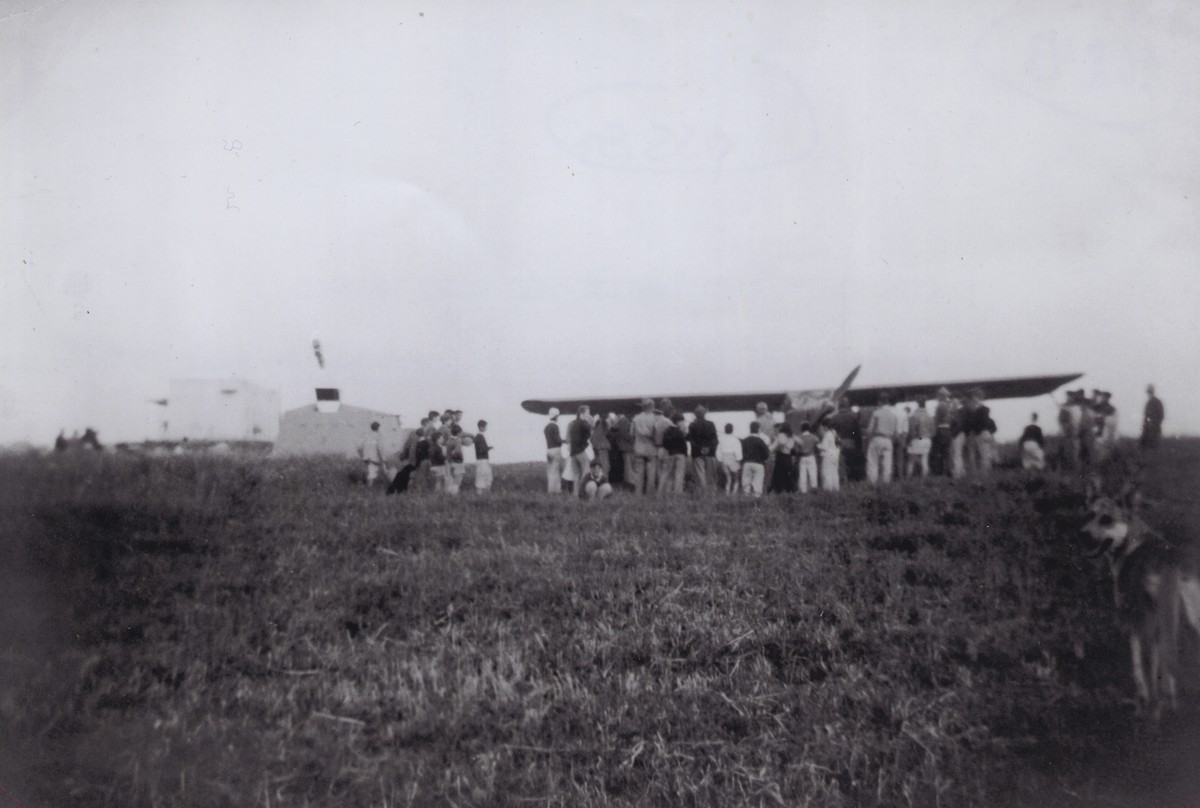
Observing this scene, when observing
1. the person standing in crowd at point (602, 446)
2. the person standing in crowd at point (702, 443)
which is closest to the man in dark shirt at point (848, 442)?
the person standing in crowd at point (702, 443)

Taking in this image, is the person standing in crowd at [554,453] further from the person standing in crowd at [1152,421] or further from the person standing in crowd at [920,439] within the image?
the person standing in crowd at [1152,421]

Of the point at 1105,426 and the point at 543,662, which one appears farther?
the point at 1105,426

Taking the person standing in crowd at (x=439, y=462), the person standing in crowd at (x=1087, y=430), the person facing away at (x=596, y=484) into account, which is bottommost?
the person facing away at (x=596, y=484)

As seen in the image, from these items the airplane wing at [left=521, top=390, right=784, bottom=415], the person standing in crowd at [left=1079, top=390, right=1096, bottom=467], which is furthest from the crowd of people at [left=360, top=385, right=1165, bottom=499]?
the airplane wing at [left=521, top=390, right=784, bottom=415]

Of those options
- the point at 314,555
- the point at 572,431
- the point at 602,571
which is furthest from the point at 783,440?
the point at 314,555

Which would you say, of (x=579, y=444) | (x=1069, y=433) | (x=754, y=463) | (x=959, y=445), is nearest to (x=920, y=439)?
(x=959, y=445)

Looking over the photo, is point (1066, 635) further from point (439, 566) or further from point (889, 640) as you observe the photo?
point (439, 566)

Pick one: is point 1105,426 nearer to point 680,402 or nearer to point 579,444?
point 579,444
